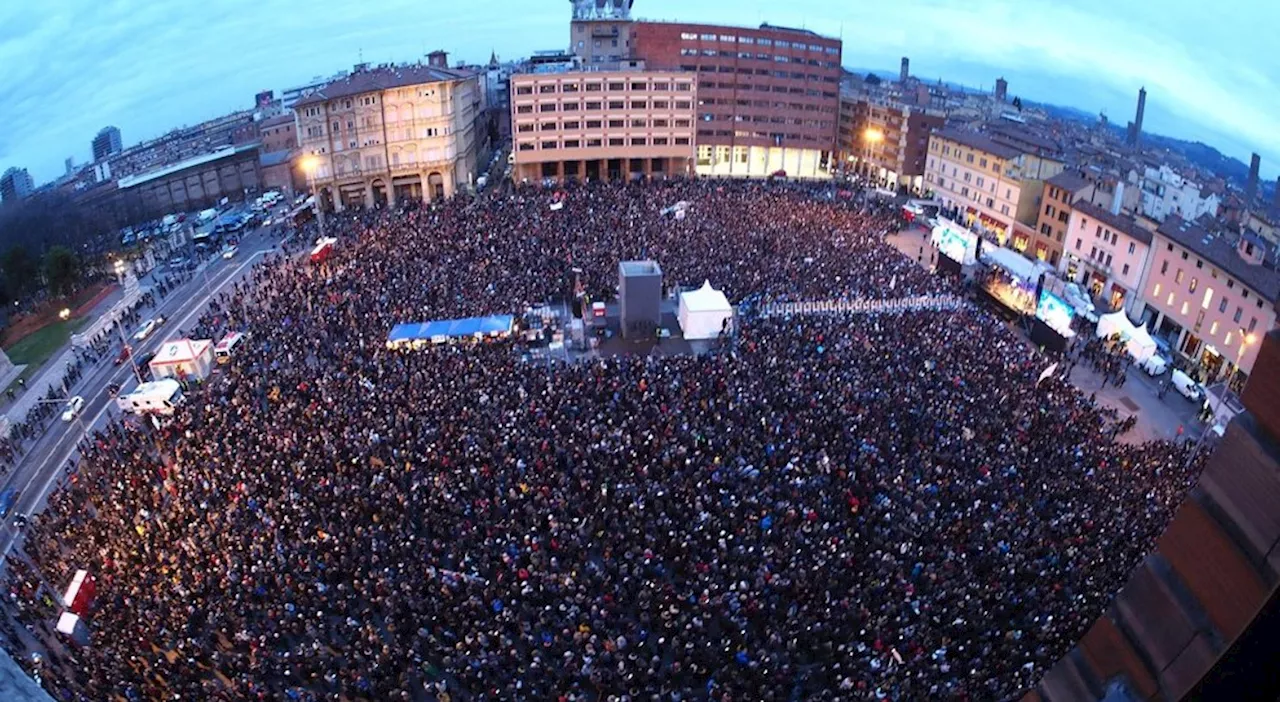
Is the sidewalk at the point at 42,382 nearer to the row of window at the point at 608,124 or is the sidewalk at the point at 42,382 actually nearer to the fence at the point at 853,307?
the fence at the point at 853,307

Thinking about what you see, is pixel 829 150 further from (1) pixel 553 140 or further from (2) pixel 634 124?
(1) pixel 553 140

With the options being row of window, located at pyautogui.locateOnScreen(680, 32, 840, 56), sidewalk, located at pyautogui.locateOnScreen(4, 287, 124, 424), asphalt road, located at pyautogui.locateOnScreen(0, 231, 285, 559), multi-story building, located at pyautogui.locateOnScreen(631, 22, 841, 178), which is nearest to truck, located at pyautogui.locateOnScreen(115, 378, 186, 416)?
asphalt road, located at pyautogui.locateOnScreen(0, 231, 285, 559)

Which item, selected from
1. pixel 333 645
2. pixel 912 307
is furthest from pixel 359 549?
pixel 912 307

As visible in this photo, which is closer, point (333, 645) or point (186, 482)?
point (333, 645)

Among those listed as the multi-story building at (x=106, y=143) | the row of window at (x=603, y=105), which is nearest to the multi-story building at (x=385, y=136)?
the row of window at (x=603, y=105)

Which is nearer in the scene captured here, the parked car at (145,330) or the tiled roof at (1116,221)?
the parked car at (145,330)

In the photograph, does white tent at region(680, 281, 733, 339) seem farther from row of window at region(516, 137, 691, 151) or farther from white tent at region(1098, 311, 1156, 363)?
row of window at region(516, 137, 691, 151)

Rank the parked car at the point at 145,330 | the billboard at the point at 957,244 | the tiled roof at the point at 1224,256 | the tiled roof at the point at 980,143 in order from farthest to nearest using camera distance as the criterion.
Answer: the tiled roof at the point at 980,143 < the billboard at the point at 957,244 < the parked car at the point at 145,330 < the tiled roof at the point at 1224,256
